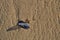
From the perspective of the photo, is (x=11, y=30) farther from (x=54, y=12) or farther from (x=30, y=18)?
(x=54, y=12)

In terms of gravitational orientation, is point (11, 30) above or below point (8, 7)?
below

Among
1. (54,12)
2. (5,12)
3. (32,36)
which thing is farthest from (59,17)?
(5,12)

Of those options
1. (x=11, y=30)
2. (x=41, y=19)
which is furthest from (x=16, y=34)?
(x=41, y=19)

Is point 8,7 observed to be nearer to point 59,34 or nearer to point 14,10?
point 14,10

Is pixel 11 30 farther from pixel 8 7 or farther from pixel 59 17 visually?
pixel 59 17

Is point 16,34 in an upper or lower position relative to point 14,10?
lower
